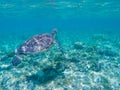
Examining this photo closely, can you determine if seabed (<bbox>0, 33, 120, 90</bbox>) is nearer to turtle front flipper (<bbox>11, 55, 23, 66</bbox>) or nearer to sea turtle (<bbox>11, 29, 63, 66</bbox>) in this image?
turtle front flipper (<bbox>11, 55, 23, 66</bbox>)

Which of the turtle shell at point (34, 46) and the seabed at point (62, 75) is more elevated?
the turtle shell at point (34, 46)

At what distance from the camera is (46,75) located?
464 inches

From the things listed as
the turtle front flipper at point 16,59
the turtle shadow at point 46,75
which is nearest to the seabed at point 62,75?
the turtle shadow at point 46,75

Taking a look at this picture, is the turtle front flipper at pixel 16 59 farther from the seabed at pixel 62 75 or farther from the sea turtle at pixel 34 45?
the sea turtle at pixel 34 45

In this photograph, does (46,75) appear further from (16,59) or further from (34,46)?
(16,59)

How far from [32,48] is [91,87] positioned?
13.2 ft

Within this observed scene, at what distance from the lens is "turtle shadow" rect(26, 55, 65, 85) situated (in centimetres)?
1172

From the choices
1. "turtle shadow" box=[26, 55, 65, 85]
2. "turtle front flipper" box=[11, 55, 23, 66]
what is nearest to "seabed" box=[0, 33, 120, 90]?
"turtle shadow" box=[26, 55, 65, 85]

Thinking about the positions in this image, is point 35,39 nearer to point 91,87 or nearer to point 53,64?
point 53,64

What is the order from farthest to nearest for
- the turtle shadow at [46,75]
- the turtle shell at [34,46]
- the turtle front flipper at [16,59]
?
the turtle front flipper at [16,59], the turtle shell at [34,46], the turtle shadow at [46,75]

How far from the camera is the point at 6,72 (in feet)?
45.2

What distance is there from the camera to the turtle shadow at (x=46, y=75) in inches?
461

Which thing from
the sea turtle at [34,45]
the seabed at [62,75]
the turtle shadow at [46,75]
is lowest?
the seabed at [62,75]

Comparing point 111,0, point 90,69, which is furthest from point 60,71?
point 111,0
